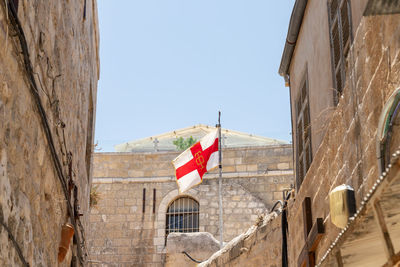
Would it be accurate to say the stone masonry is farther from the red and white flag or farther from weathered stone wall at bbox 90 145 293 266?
weathered stone wall at bbox 90 145 293 266

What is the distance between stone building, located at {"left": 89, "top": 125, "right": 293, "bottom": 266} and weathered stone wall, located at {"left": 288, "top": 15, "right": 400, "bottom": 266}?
48.1ft

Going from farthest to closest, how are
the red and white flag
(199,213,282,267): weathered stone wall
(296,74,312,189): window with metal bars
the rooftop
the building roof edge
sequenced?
the rooftop < the red and white flag < (199,213,282,267): weathered stone wall < the building roof edge < (296,74,312,189): window with metal bars

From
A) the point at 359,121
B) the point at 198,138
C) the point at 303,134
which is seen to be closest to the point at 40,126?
the point at 359,121

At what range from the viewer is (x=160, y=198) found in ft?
74.2

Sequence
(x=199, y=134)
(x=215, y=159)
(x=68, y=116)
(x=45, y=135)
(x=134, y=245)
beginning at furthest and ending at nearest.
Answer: (x=199, y=134) < (x=134, y=245) < (x=215, y=159) < (x=68, y=116) < (x=45, y=135)

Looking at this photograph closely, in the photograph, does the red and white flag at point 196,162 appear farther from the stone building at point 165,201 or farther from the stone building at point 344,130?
the stone building at point 344,130

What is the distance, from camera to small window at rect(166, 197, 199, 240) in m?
22.2

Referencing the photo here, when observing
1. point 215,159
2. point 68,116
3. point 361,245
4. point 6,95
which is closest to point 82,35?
point 68,116

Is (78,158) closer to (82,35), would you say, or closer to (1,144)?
(82,35)

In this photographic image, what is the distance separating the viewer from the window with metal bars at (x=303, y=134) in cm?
879

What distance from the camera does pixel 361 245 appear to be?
450cm

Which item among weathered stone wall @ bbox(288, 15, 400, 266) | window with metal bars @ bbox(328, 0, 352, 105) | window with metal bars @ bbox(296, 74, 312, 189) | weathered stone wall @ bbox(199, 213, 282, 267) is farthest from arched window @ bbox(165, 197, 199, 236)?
window with metal bars @ bbox(328, 0, 352, 105)

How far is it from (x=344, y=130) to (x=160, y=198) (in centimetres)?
1662

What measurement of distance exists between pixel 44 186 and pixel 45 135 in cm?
44
